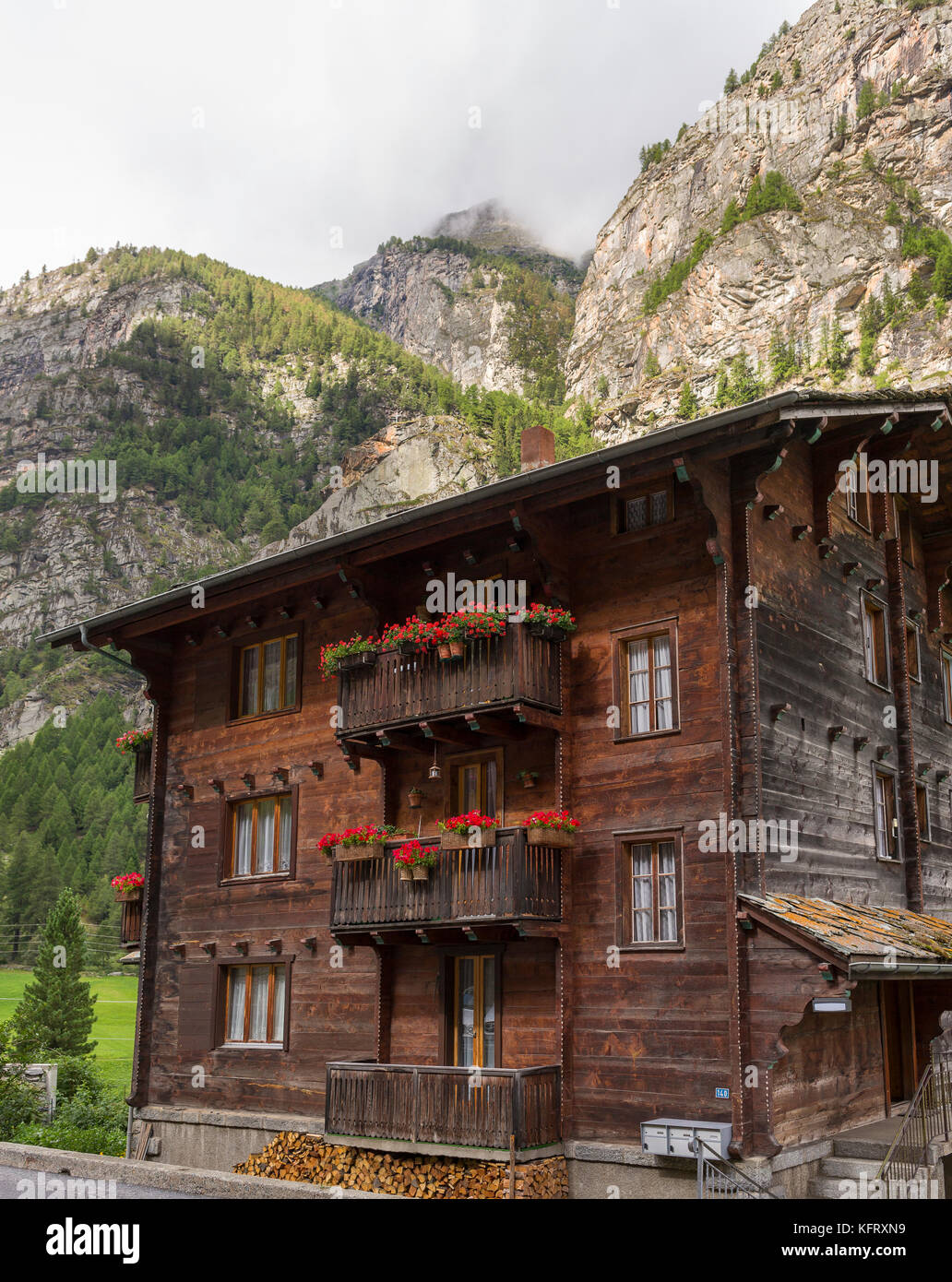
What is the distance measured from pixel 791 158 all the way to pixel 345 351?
267 ft

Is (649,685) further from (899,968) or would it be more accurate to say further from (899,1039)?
(899,1039)

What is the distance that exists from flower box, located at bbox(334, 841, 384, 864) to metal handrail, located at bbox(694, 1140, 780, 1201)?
6470 mm

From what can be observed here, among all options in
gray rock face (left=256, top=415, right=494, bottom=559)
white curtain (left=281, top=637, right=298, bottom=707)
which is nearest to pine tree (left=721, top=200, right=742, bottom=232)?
gray rock face (left=256, top=415, right=494, bottom=559)

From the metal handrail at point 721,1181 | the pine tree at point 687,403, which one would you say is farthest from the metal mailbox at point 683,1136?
the pine tree at point 687,403

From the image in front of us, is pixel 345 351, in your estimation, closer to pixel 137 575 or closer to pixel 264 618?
pixel 137 575

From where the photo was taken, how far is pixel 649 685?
60.2 feet

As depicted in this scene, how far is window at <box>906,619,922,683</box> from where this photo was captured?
79.0 feet

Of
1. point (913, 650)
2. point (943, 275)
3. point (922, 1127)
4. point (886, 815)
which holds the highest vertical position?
point (943, 275)

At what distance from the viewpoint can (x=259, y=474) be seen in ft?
627

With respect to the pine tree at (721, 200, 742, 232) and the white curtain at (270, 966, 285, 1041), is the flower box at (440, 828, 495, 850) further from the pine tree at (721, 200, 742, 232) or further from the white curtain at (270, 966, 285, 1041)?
the pine tree at (721, 200, 742, 232)

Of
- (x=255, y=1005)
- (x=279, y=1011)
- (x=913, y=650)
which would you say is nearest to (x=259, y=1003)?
(x=255, y=1005)

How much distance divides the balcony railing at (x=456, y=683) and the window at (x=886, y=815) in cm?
691

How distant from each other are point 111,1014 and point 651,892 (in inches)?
2979
